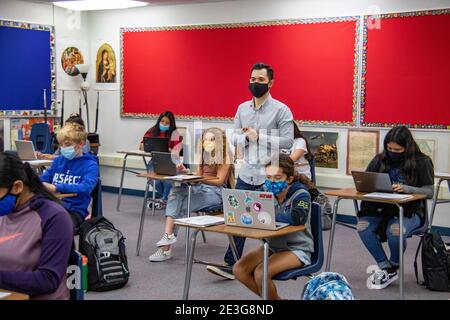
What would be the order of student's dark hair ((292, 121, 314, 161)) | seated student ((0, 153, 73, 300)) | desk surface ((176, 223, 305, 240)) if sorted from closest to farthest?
seated student ((0, 153, 73, 300)) < desk surface ((176, 223, 305, 240)) < student's dark hair ((292, 121, 314, 161))

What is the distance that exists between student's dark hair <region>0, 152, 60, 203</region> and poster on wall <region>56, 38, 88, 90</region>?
23.5ft

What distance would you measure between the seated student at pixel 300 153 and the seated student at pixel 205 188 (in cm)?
67

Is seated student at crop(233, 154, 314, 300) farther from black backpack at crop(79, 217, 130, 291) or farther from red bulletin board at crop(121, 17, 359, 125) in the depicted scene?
red bulletin board at crop(121, 17, 359, 125)

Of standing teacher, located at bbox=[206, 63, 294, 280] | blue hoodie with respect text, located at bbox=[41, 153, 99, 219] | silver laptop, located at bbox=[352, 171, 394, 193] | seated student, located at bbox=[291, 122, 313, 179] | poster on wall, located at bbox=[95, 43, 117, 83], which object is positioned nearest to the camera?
blue hoodie with respect text, located at bbox=[41, 153, 99, 219]

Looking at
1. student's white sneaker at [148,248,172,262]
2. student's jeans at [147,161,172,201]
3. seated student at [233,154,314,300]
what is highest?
seated student at [233,154,314,300]

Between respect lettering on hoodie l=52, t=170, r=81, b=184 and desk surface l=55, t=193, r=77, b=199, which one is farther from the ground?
respect lettering on hoodie l=52, t=170, r=81, b=184

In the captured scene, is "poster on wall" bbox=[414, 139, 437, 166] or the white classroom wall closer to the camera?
"poster on wall" bbox=[414, 139, 437, 166]

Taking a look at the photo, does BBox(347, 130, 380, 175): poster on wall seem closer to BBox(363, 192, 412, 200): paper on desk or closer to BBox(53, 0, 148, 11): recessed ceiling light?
BBox(363, 192, 412, 200): paper on desk

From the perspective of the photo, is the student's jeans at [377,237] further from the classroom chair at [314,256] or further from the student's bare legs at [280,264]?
the student's bare legs at [280,264]

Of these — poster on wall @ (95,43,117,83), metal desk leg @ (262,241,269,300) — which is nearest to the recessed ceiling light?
poster on wall @ (95,43,117,83)

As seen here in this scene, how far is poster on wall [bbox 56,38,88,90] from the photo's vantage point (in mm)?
9625

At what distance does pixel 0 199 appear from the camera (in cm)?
267

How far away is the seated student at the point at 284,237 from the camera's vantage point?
4.00 m

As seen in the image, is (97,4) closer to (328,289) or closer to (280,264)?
(280,264)
